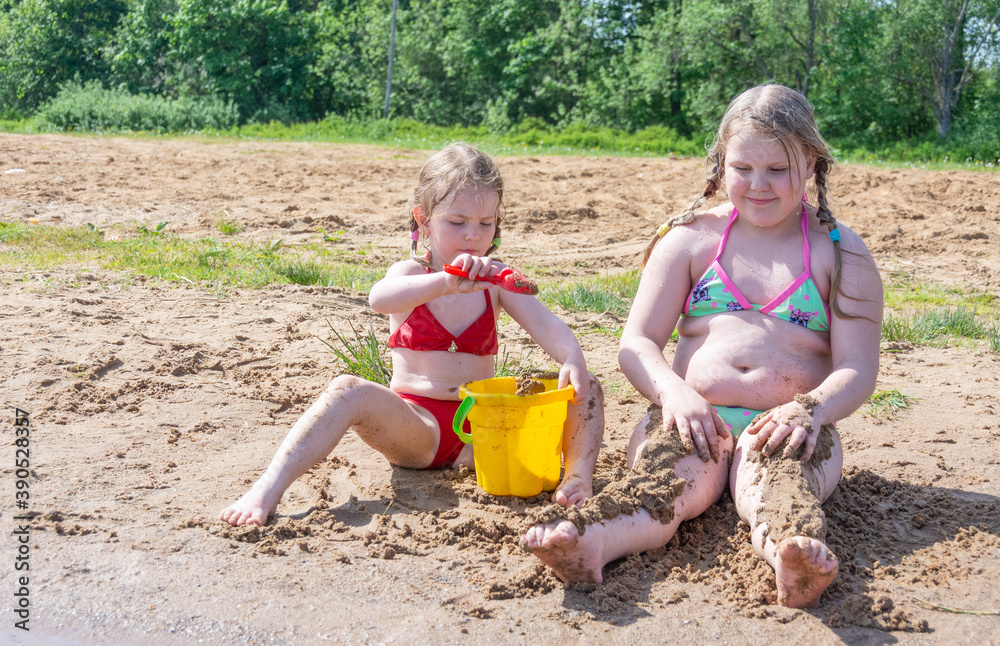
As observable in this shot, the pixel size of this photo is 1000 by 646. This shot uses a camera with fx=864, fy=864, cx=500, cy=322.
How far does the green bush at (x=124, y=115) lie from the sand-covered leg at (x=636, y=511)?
52.4 ft

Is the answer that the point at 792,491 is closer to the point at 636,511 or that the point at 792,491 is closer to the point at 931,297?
the point at 636,511

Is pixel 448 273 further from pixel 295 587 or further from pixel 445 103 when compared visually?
pixel 445 103

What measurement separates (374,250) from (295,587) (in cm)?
484

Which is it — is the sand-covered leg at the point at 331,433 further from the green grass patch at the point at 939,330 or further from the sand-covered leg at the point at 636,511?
the green grass patch at the point at 939,330

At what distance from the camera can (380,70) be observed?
24.3m

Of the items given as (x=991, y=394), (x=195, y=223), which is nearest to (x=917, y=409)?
(x=991, y=394)

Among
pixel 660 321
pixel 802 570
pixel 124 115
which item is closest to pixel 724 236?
pixel 660 321

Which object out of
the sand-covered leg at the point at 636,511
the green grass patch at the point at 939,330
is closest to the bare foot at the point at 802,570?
the sand-covered leg at the point at 636,511

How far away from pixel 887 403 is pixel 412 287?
79.2 inches

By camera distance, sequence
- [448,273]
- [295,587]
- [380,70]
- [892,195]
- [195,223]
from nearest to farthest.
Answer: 1. [295,587]
2. [448,273]
3. [195,223]
4. [892,195]
5. [380,70]

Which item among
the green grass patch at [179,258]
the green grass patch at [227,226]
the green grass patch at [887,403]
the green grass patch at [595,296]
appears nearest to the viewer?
the green grass patch at [887,403]

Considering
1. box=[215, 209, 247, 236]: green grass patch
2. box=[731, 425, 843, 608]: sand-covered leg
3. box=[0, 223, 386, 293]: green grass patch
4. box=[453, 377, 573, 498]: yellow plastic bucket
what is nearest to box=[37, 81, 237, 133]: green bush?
box=[215, 209, 247, 236]: green grass patch

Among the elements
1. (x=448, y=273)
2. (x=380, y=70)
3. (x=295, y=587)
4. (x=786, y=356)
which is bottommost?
(x=295, y=587)

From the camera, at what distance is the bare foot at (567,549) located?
192cm
